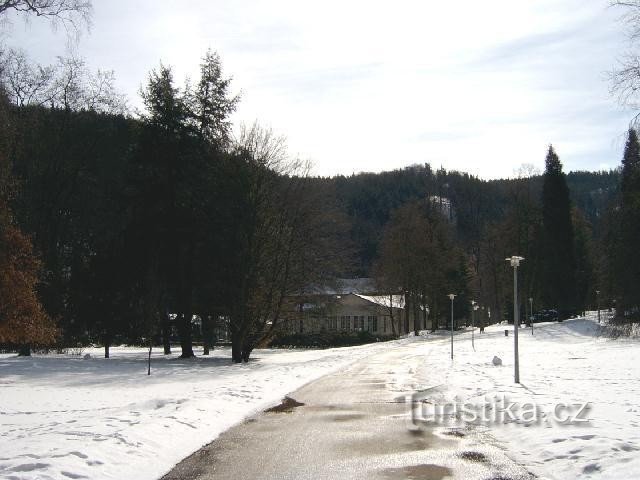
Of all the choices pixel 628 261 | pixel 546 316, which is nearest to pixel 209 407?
pixel 628 261

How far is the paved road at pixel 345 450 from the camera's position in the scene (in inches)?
333

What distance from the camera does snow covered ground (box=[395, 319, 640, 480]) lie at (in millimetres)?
8664

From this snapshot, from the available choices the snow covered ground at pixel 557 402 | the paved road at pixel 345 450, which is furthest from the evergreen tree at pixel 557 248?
the paved road at pixel 345 450

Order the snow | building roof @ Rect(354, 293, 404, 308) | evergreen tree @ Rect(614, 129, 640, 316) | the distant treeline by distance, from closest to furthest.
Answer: the snow < the distant treeline < evergreen tree @ Rect(614, 129, 640, 316) < building roof @ Rect(354, 293, 404, 308)

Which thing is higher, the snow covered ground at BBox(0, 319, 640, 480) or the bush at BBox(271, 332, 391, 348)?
the snow covered ground at BBox(0, 319, 640, 480)

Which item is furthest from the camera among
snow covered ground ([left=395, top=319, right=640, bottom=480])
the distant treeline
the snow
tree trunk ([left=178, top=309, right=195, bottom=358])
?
tree trunk ([left=178, top=309, right=195, bottom=358])

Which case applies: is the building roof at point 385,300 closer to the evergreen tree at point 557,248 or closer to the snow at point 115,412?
the evergreen tree at point 557,248

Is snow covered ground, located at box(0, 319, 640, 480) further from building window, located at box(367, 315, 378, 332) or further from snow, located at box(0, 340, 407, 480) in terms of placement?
building window, located at box(367, 315, 378, 332)

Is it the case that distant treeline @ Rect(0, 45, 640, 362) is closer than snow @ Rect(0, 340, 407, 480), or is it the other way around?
snow @ Rect(0, 340, 407, 480)

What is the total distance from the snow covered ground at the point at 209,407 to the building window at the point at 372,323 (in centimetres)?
5453

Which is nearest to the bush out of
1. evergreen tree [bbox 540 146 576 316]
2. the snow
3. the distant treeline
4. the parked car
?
the distant treeline

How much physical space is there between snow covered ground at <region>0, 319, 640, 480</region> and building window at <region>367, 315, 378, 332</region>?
54531 mm

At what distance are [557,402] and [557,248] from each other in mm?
52882

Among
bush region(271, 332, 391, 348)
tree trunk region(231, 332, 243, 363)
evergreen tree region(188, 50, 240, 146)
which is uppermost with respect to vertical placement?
evergreen tree region(188, 50, 240, 146)
